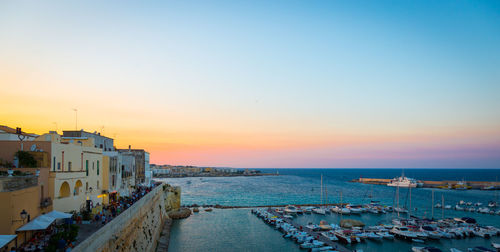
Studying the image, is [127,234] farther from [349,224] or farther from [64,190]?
[349,224]

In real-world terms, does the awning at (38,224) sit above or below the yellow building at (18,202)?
below

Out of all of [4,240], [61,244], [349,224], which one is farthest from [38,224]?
[349,224]

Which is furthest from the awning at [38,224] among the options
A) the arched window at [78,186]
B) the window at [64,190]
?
the arched window at [78,186]

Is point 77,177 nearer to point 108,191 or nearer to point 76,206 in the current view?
point 76,206

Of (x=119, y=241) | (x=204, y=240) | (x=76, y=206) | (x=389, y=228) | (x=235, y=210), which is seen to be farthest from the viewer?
(x=235, y=210)

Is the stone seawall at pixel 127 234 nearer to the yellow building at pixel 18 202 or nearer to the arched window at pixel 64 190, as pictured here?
the yellow building at pixel 18 202

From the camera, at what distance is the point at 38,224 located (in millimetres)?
14031

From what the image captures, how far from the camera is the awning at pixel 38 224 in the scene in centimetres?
1354

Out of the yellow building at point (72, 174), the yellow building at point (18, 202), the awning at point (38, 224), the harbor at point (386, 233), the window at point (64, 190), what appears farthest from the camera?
the harbor at point (386, 233)

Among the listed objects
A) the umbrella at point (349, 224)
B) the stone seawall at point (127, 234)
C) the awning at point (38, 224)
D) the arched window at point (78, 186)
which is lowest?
the umbrella at point (349, 224)

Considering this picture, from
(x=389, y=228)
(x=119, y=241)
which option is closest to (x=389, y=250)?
(x=389, y=228)

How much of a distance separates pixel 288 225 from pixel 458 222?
24031 mm

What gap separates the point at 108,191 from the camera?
2803 cm

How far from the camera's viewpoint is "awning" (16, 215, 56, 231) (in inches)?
533
